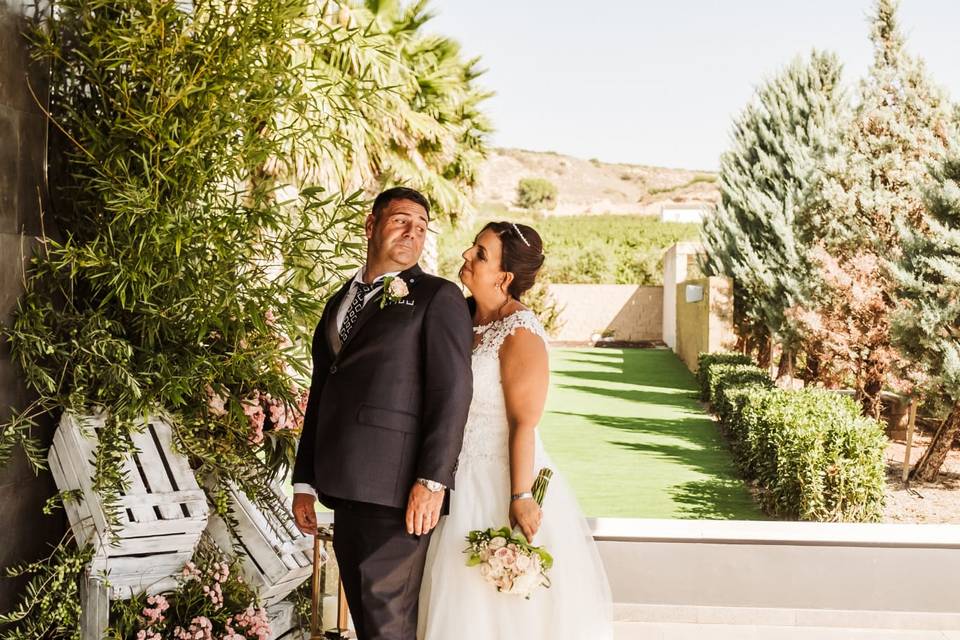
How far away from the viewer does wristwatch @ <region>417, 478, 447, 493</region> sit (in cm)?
181

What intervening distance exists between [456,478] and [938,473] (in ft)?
18.2

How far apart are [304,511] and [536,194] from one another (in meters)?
24.7

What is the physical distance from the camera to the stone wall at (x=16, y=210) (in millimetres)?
Answer: 2434

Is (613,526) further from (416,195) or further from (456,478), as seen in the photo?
(416,195)

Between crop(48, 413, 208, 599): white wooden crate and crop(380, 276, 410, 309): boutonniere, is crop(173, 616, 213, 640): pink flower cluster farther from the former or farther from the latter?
crop(380, 276, 410, 309): boutonniere

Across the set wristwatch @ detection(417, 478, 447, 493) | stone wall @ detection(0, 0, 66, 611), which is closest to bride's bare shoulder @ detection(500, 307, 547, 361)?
wristwatch @ detection(417, 478, 447, 493)

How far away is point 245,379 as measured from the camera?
2.69m

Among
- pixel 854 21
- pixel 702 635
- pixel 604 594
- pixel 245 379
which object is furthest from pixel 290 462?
pixel 854 21

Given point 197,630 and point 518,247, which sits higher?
point 518,247

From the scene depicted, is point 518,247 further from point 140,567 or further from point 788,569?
point 788,569

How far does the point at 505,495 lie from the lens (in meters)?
2.08

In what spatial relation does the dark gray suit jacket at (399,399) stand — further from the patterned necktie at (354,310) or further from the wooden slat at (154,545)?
the wooden slat at (154,545)

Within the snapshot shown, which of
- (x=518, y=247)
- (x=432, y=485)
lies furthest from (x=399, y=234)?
(x=432, y=485)

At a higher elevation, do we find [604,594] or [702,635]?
[604,594]
